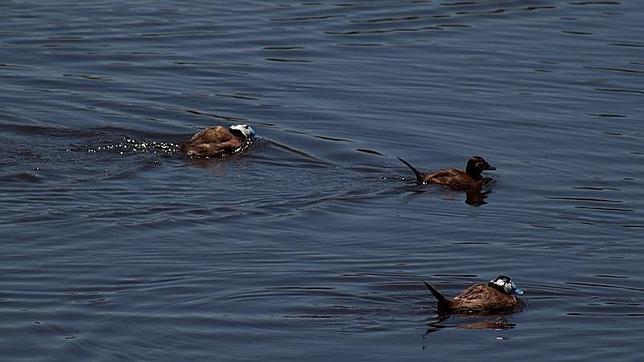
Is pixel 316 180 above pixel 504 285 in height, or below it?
below

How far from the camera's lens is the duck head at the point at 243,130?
20.1 m

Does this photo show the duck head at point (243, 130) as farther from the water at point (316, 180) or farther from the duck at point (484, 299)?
the duck at point (484, 299)

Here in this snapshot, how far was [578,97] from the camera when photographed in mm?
23266

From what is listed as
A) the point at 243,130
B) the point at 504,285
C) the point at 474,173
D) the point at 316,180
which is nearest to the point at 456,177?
the point at 474,173

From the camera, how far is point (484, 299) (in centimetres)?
1437

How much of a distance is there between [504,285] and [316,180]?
15.4 feet

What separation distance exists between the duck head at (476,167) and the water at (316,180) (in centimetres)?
25

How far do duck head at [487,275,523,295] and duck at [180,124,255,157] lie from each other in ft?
19.2

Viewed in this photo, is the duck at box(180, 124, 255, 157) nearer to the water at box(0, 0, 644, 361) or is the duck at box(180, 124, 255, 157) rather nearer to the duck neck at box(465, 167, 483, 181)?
the water at box(0, 0, 644, 361)

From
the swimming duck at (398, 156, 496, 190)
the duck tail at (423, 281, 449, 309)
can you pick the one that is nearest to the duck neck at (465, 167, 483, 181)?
the swimming duck at (398, 156, 496, 190)

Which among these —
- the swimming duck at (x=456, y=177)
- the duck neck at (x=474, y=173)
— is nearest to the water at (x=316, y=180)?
the swimming duck at (x=456, y=177)

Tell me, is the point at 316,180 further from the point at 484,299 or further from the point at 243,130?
the point at 484,299

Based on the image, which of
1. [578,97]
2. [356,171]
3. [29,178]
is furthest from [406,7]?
[29,178]

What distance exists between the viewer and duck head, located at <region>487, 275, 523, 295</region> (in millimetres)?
14547
